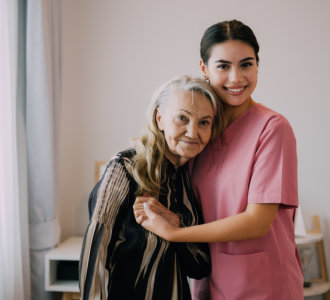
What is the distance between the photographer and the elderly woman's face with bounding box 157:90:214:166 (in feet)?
3.71

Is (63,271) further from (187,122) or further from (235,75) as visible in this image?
(235,75)

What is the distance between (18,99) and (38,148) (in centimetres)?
32

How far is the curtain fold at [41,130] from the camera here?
2.15m

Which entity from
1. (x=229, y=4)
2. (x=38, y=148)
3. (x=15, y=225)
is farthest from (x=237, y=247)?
(x=229, y=4)

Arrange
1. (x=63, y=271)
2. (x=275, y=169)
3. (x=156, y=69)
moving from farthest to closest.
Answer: (x=156, y=69), (x=63, y=271), (x=275, y=169)

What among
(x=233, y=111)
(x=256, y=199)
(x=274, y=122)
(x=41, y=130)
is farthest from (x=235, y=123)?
(x=41, y=130)

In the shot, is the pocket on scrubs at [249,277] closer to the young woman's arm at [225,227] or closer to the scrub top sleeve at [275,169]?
the young woman's arm at [225,227]

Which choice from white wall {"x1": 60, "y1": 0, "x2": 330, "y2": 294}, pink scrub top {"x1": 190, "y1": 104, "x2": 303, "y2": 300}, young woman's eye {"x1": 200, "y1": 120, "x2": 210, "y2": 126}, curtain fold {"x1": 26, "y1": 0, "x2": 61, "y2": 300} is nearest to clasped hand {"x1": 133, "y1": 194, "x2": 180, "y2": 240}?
pink scrub top {"x1": 190, "y1": 104, "x2": 303, "y2": 300}

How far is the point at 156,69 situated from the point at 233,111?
1631 millimetres

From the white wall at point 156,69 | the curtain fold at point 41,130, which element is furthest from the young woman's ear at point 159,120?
the white wall at point 156,69

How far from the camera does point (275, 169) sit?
1.06 metres

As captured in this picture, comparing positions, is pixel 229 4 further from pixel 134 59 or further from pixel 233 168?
pixel 233 168

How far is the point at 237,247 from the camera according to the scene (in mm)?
1130

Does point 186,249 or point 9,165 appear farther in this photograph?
point 9,165
